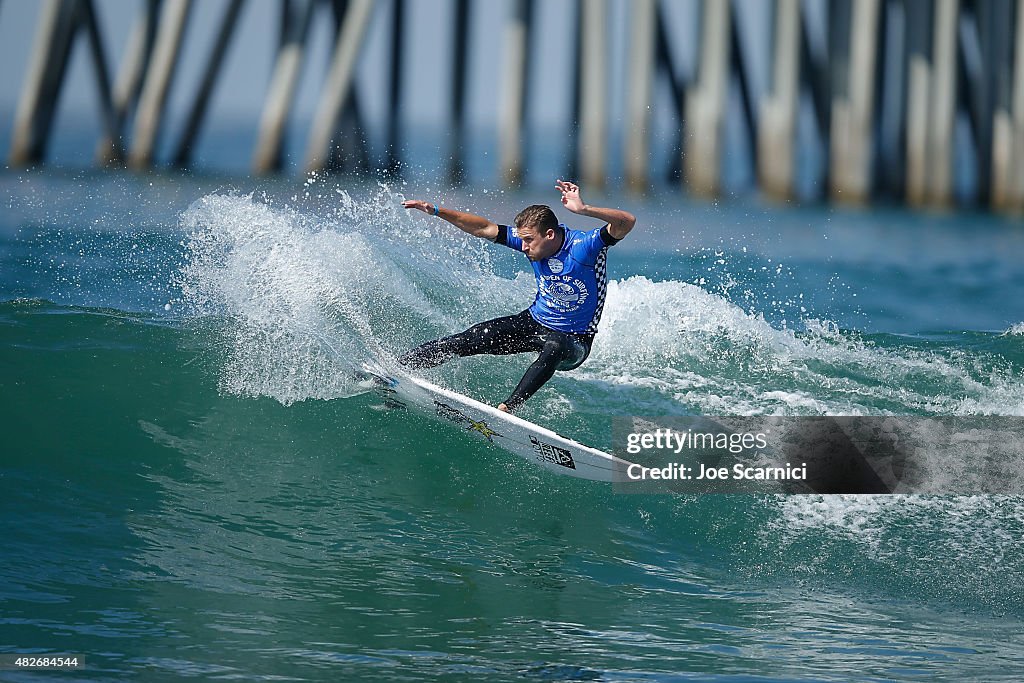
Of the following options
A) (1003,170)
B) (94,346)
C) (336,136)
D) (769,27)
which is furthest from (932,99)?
(94,346)

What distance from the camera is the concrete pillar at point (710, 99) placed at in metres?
21.3

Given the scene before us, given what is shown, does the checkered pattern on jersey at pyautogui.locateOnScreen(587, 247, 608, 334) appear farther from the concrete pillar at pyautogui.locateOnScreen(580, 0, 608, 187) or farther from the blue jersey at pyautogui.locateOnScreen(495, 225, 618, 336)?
the concrete pillar at pyautogui.locateOnScreen(580, 0, 608, 187)

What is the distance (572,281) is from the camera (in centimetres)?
786

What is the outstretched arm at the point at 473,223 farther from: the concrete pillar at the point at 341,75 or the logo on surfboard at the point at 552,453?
the concrete pillar at the point at 341,75

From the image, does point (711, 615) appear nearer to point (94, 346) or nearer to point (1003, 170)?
point (94, 346)

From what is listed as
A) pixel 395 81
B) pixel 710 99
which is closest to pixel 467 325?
pixel 710 99

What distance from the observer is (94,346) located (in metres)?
9.80

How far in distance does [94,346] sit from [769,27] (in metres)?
15.5

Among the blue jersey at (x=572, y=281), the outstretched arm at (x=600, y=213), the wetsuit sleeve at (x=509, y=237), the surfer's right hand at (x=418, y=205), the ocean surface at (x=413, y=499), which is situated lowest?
the ocean surface at (x=413, y=499)

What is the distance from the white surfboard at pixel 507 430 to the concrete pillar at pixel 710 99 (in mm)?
14014

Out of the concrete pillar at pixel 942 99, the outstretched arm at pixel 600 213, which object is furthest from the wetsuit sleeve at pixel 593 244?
the concrete pillar at pixel 942 99

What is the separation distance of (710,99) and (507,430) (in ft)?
48.7

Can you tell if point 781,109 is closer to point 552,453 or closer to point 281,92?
point 281,92

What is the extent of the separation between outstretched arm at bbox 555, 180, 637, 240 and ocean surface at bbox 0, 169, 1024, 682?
1724 millimetres
